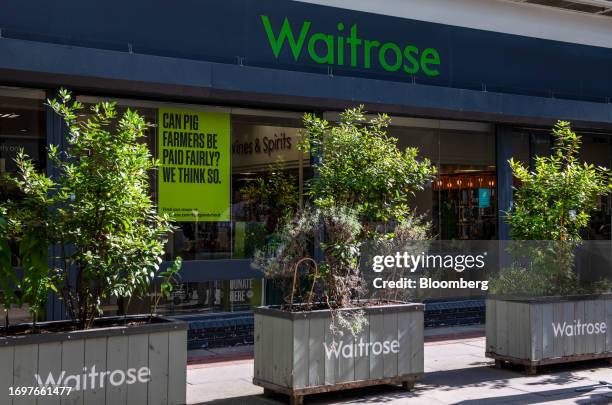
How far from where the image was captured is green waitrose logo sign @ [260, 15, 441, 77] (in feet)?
38.5

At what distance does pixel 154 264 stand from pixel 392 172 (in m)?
3.17

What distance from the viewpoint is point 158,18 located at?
10.6 metres

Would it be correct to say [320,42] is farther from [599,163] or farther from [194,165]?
[599,163]

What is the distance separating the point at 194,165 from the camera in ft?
36.9

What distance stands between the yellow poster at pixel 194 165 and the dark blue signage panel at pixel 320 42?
978 mm

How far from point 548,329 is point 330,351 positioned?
129 inches

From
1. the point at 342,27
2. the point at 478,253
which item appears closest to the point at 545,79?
the point at 478,253

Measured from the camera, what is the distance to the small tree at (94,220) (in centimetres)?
685

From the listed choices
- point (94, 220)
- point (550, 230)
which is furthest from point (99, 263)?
point (550, 230)

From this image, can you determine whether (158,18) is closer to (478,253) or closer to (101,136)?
(101,136)

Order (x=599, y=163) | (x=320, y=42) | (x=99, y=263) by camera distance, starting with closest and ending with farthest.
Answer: (x=99, y=263) → (x=320, y=42) → (x=599, y=163)

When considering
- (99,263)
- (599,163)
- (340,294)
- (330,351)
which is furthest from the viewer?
(599,163)

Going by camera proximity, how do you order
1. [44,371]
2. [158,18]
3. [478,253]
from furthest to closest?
1. [478,253]
2. [158,18]
3. [44,371]

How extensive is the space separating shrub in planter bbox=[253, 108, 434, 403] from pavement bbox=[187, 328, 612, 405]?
0.86ft
